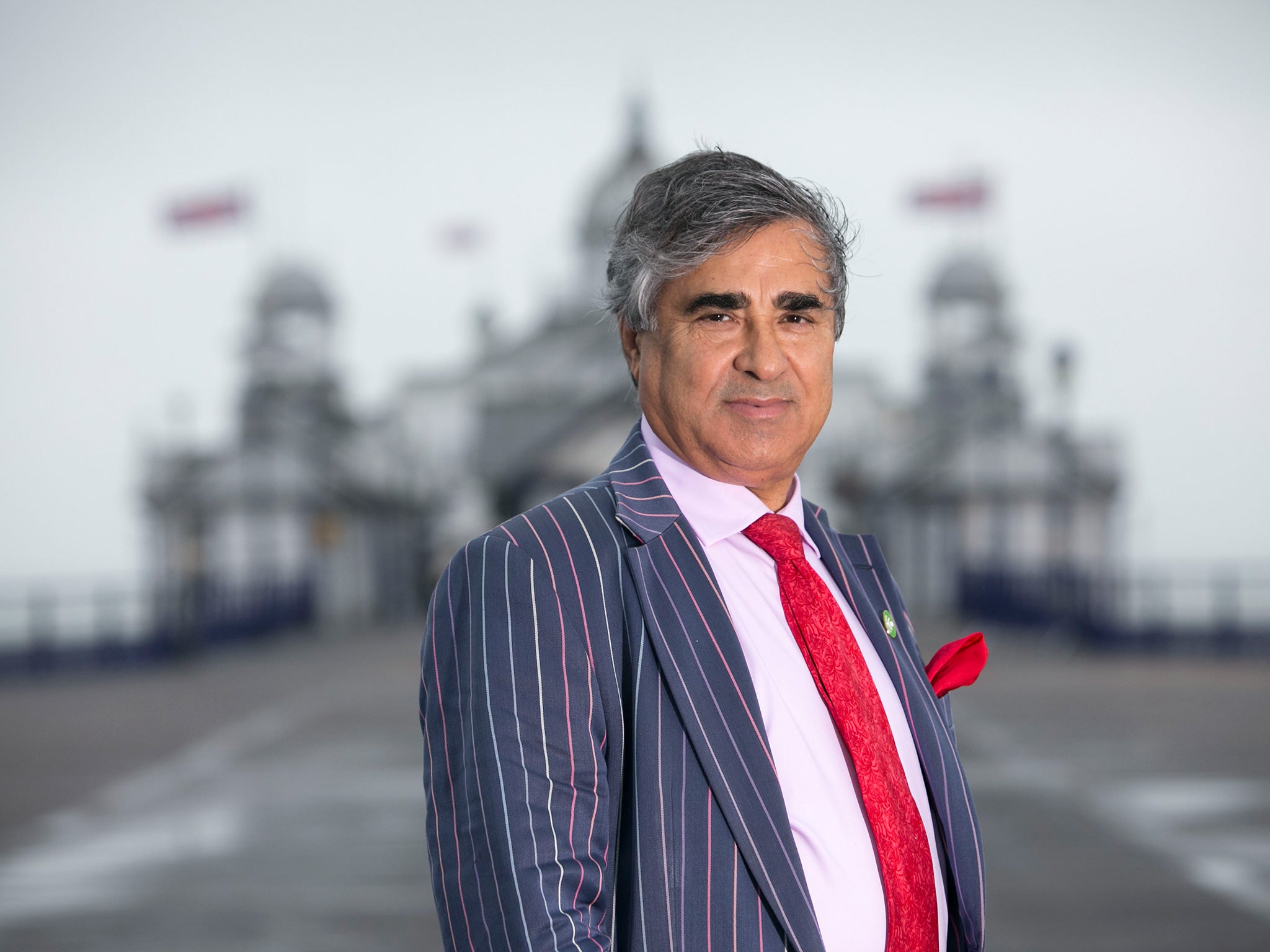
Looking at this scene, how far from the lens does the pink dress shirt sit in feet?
7.22

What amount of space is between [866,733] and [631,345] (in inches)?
32.0

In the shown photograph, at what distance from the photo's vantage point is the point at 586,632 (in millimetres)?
2070

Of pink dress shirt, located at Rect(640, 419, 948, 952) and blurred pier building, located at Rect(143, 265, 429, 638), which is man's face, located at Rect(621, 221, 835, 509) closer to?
pink dress shirt, located at Rect(640, 419, 948, 952)

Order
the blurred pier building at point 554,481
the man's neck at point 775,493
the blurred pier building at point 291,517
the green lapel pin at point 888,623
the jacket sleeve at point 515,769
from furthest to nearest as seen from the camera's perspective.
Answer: the blurred pier building at point 291,517, the blurred pier building at point 554,481, the green lapel pin at point 888,623, the man's neck at point 775,493, the jacket sleeve at point 515,769

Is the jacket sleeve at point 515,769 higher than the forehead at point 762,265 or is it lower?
lower

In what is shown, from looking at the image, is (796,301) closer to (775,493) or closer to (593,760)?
(775,493)

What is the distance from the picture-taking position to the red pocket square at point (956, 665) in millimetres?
2689

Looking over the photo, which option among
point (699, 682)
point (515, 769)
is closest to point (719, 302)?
point (699, 682)

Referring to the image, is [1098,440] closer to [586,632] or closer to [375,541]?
[375,541]

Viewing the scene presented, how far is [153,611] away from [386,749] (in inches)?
475

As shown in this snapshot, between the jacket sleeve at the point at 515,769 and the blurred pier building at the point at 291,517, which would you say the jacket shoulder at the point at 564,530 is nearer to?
the jacket sleeve at the point at 515,769

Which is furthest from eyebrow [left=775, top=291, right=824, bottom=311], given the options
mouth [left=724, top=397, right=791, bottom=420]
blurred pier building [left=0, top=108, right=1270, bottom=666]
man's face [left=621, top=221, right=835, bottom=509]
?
blurred pier building [left=0, top=108, right=1270, bottom=666]

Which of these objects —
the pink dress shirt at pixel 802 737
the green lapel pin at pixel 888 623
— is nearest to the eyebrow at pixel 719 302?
the pink dress shirt at pixel 802 737

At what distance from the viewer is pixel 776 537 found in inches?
94.3
